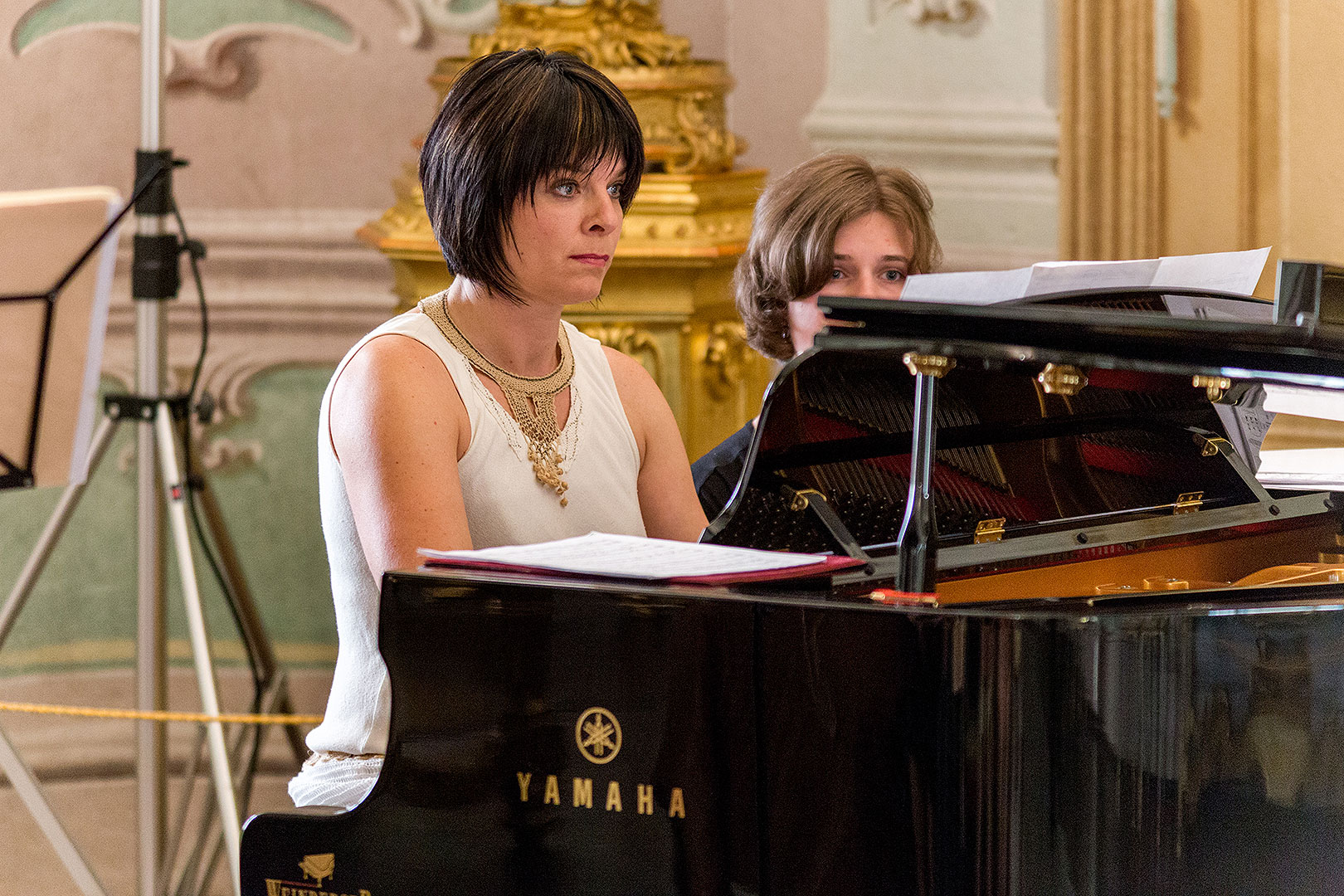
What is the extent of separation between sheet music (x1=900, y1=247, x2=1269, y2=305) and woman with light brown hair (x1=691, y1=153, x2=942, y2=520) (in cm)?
70

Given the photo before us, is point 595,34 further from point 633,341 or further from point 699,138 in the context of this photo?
point 633,341

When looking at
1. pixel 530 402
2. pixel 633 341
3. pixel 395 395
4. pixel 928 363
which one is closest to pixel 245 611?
pixel 633 341

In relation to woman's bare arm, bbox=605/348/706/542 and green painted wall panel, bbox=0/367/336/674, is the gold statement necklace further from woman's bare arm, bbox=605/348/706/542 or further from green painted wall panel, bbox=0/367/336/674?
green painted wall panel, bbox=0/367/336/674

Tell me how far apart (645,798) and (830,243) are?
129 cm

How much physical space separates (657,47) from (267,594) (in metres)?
1.71

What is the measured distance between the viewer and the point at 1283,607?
1308 mm

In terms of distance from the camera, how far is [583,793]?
1.32 metres

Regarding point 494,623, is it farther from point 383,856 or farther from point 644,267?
point 644,267

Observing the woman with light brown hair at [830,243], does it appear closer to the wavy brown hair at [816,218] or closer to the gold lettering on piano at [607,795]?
the wavy brown hair at [816,218]

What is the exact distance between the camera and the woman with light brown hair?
241cm

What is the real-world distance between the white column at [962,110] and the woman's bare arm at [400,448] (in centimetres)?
189

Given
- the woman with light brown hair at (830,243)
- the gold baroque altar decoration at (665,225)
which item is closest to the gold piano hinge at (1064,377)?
the woman with light brown hair at (830,243)

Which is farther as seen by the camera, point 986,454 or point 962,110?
point 962,110

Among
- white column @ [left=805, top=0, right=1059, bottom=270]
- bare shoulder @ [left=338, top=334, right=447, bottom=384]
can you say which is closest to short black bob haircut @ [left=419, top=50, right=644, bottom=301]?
bare shoulder @ [left=338, top=334, right=447, bottom=384]
